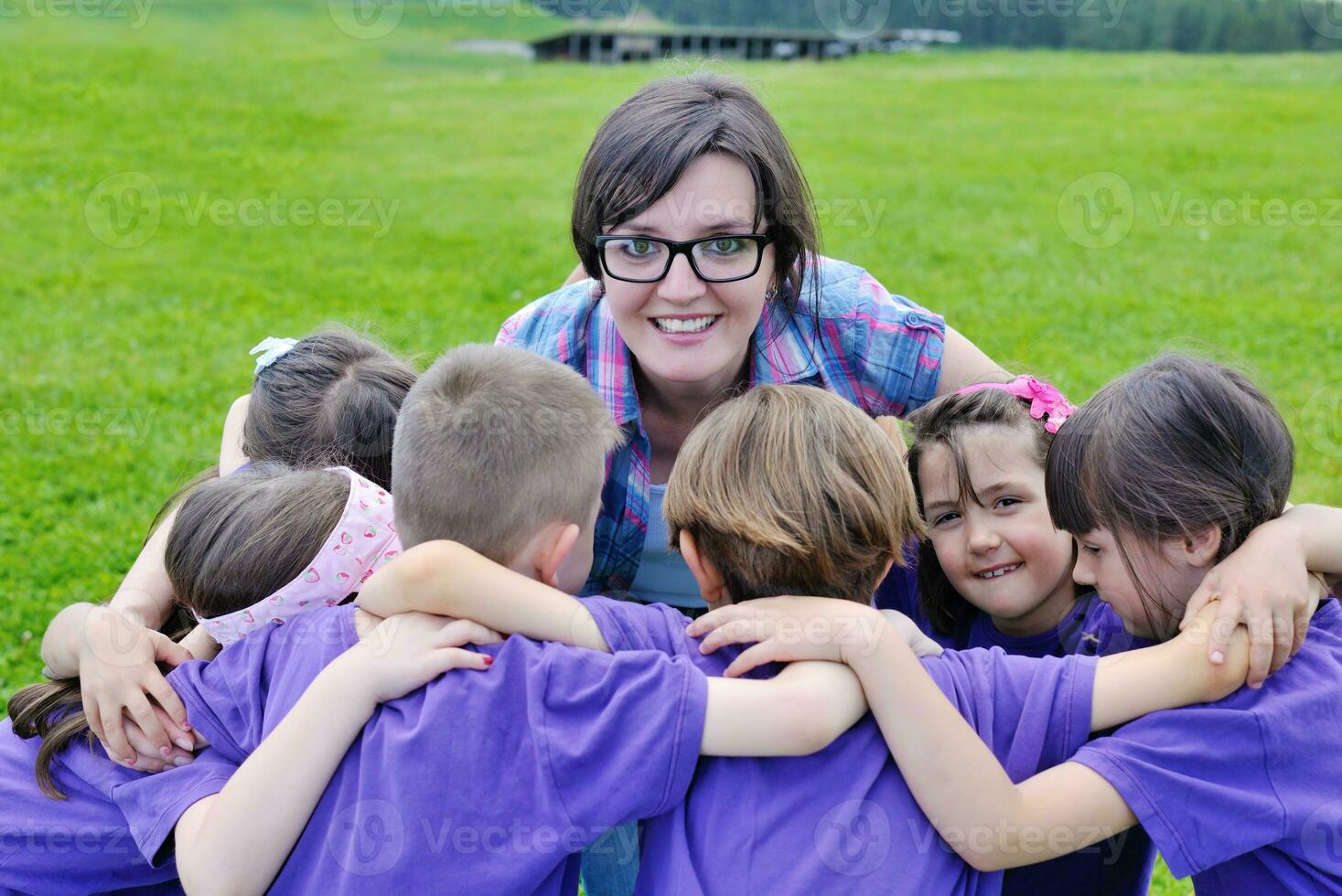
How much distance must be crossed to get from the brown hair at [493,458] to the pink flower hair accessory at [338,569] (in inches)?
10.3

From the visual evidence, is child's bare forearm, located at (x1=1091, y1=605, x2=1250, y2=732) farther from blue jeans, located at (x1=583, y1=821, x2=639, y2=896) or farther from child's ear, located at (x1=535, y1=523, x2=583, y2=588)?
blue jeans, located at (x1=583, y1=821, x2=639, y2=896)

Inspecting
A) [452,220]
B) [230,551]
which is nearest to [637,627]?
[230,551]

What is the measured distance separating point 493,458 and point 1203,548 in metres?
1.27

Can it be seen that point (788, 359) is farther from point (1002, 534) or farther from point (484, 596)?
point (484, 596)

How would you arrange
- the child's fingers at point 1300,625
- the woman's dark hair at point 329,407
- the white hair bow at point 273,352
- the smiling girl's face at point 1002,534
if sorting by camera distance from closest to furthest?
the child's fingers at point 1300,625, the smiling girl's face at point 1002,534, the woman's dark hair at point 329,407, the white hair bow at point 273,352

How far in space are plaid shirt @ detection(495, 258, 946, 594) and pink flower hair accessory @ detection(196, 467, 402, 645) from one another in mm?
782

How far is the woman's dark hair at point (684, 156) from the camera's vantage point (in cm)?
280

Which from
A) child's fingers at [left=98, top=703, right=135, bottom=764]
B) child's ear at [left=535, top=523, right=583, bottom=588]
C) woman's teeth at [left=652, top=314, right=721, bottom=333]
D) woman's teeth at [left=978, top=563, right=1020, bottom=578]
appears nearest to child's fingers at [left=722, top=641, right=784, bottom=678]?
child's ear at [left=535, top=523, right=583, bottom=588]

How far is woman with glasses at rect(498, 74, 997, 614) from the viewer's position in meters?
2.84

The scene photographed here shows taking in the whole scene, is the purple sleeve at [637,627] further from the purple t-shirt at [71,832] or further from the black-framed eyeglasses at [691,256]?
the black-framed eyeglasses at [691,256]

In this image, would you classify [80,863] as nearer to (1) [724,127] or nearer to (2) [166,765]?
(2) [166,765]

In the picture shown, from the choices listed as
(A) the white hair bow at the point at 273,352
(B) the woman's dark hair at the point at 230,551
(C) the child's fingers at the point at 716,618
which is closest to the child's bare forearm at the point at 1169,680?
(C) the child's fingers at the point at 716,618

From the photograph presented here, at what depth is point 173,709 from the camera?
2.17m

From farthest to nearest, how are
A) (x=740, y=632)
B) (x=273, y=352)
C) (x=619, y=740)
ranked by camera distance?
(x=273, y=352) < (x=740, y=632) < (x=619, y=740)
